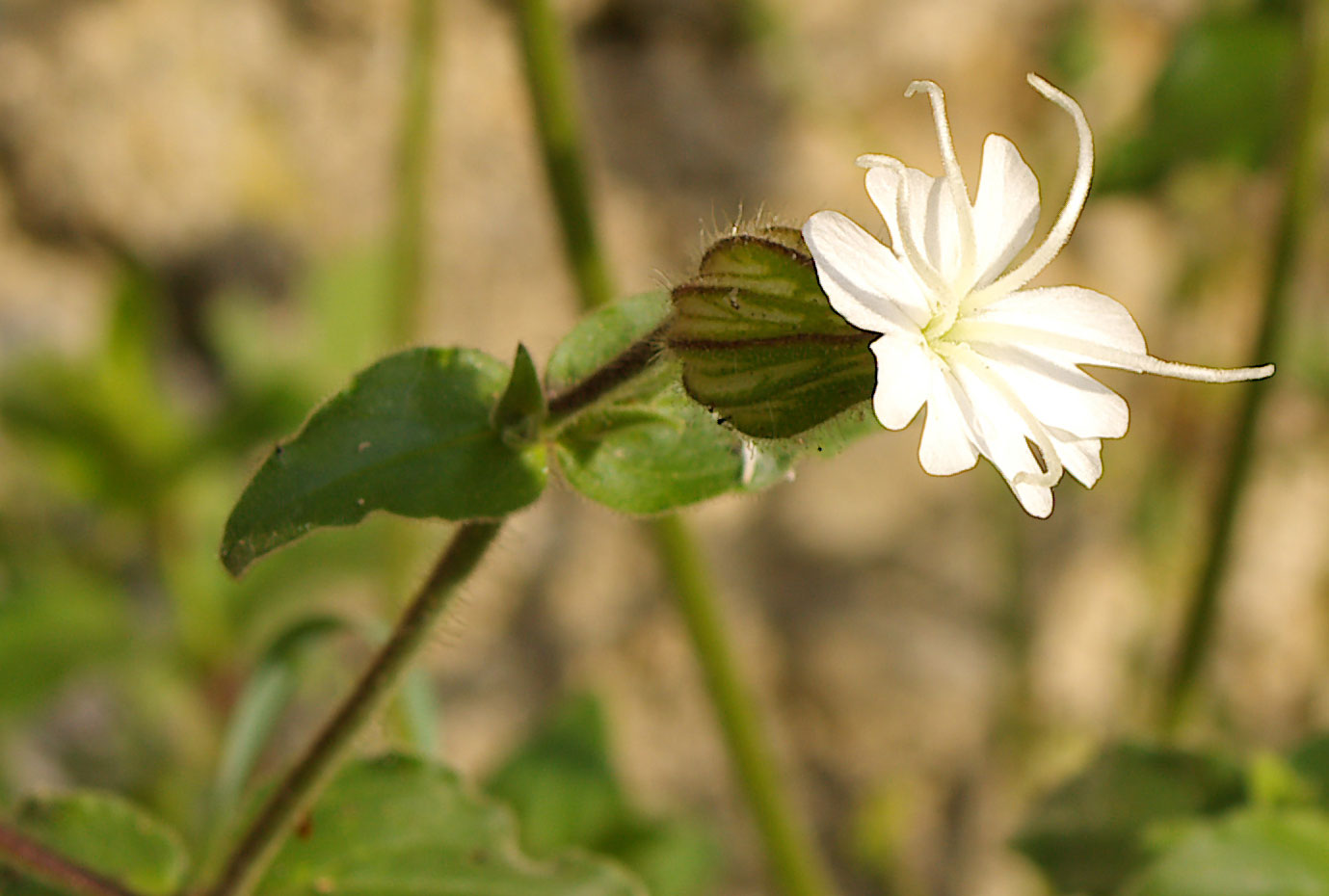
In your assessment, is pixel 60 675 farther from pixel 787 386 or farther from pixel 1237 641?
pixel 1237 641

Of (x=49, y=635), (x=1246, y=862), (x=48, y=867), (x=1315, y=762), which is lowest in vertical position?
(x=48, y=867)

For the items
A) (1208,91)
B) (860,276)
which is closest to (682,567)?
(860,276)

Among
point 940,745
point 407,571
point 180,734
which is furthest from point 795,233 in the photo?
point 940,745

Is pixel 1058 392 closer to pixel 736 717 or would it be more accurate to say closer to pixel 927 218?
pixel 927 218

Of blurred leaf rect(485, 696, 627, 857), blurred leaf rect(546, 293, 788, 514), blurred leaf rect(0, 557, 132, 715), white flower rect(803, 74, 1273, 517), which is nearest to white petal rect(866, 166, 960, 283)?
white flower rect(803, 74, 1273, 517)

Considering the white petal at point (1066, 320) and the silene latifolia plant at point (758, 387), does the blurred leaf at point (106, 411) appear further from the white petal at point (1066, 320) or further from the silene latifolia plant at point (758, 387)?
the white petal at point (1066, 320)

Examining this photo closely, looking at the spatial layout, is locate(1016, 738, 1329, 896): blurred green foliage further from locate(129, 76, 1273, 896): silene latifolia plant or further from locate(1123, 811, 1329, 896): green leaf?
locate(129, 76, 1273, 896): silene latifolia plant

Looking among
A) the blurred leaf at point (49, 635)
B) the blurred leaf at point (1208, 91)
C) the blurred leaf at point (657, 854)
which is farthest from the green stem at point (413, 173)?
the blurred leaf at point (1208, 91)
